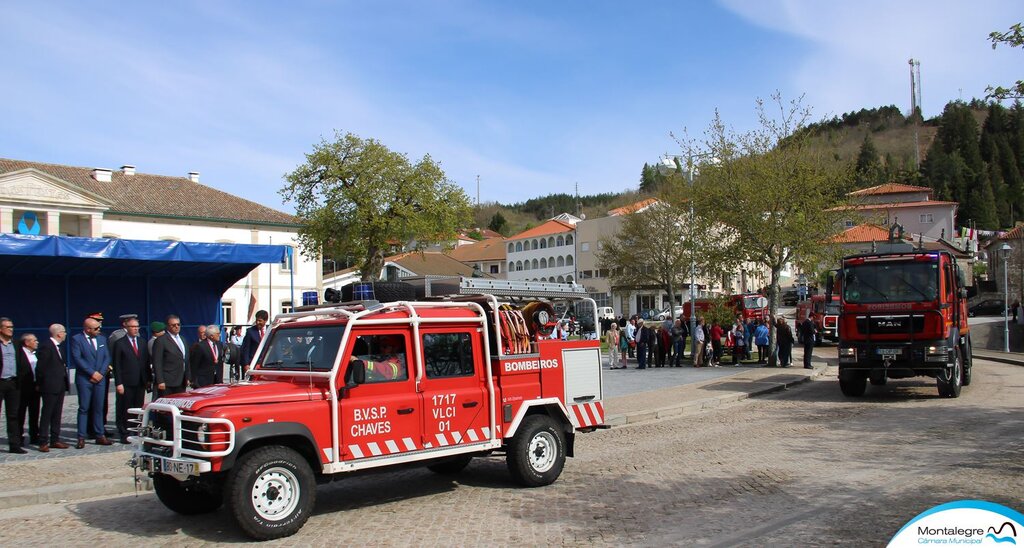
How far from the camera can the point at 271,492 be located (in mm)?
6621

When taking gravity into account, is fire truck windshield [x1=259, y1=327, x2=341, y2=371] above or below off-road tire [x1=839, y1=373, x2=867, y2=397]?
above

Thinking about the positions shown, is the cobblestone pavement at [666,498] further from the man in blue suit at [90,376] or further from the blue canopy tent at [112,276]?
the blue canopy tent at [112,276]

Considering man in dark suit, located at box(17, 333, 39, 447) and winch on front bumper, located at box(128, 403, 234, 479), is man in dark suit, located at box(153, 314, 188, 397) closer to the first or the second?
man in dark suit, located at box(17, 333, 39, 447)

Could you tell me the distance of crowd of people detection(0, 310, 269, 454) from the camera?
34.7ft

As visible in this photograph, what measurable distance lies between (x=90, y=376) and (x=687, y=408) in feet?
34.8

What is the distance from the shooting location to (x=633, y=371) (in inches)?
942

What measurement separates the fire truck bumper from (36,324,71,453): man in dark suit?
14441 millimetres

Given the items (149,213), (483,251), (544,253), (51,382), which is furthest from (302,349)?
(483,251)

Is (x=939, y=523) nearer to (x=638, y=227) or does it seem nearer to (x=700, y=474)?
(x=700, y=474)

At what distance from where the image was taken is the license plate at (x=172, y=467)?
20.9ft

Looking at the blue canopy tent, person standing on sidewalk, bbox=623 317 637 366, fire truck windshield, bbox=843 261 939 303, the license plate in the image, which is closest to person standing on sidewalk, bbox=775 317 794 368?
person standing on sidewalk, bbox=623 317 637 366

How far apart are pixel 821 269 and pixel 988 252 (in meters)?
65.0

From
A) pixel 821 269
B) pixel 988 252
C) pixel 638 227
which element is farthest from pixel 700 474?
pixel 988 252

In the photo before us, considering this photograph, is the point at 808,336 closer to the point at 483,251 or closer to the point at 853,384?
the point at 853,384
